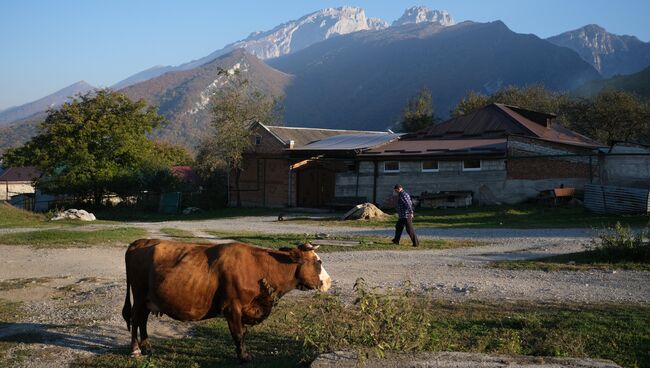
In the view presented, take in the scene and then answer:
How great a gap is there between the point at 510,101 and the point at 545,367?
59742 millimetres

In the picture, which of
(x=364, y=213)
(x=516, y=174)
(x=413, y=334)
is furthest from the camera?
(x=516, y=174)

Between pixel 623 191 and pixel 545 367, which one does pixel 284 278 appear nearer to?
pixel 545 367

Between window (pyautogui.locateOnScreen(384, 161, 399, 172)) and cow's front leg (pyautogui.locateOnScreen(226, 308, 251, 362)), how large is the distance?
1095 inches

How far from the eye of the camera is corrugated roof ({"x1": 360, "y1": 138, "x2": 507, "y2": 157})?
3206 cm

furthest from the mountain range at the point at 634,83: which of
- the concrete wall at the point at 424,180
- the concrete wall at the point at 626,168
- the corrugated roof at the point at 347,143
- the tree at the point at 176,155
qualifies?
the concrete wall at the point at 424,180

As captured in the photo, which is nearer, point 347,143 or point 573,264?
point 573,264

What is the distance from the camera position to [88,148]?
39.9m

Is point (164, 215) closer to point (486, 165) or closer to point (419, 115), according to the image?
point (486, 165)

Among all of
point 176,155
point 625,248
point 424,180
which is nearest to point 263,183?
point 424,180

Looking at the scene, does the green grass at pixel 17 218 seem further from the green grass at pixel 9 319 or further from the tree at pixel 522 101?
the tree at pixel 522 101

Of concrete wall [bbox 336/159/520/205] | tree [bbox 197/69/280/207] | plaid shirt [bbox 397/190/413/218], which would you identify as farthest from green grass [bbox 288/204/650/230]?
tree [bbox 197/69/280/207]

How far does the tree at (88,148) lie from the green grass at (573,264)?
3097 centimetres

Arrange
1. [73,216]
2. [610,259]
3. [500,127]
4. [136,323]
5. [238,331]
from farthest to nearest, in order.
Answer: [500,127]
[73,216]
[610,259]
[136,323]
[238,331]

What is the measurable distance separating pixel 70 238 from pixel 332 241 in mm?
9070
